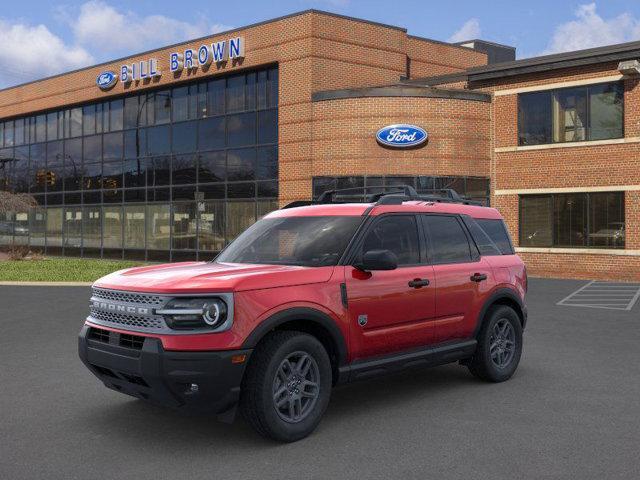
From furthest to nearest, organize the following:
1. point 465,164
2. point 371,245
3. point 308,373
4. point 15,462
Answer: point 465,164
point 371,245
point 308,373
point 15,462

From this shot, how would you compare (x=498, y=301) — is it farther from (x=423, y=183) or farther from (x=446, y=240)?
(x=423, y=183)

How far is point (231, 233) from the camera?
28.2m

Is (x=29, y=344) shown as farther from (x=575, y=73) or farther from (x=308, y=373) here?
(x=575, y=73)

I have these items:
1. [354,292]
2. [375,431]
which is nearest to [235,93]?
[354,292]

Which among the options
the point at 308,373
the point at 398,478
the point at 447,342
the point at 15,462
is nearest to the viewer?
the point at 398,478

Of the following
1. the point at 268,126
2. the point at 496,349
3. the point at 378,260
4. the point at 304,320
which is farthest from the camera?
the point at 268,126

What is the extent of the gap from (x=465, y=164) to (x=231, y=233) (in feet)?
32.7

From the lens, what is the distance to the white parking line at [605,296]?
14984mm

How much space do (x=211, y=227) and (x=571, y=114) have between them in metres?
14.9

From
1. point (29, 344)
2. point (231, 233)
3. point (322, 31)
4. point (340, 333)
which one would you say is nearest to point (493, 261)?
point (340, 333)

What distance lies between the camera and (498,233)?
7918 millimetres

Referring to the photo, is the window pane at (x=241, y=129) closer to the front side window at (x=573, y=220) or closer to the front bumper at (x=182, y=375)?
the front side window at (x=573, y=220)

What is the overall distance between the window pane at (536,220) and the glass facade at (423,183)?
4.62 feet

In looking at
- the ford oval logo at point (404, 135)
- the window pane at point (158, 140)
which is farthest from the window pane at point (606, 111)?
the window pane at point (158, 140)
